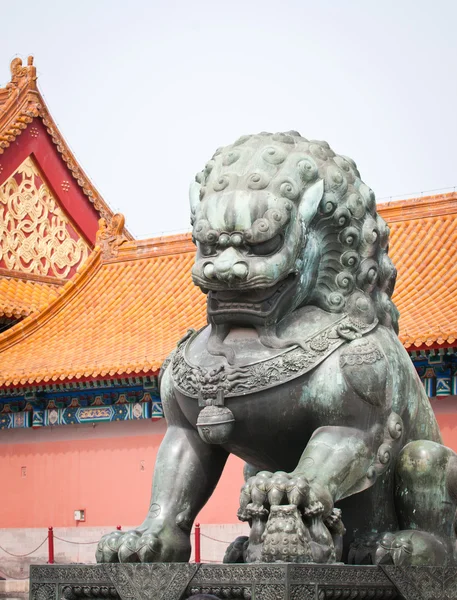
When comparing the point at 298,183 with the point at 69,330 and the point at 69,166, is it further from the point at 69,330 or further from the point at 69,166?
the point at 69,166

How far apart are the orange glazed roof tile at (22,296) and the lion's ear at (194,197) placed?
639 inches

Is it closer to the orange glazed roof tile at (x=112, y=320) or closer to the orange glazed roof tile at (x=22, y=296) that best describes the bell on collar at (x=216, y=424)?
the orange glazed roof tile at (x=112, y=320)

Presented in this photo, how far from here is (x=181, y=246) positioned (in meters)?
21.8

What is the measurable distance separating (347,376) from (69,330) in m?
16.0

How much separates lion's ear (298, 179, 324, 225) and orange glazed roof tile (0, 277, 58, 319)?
16.6 m

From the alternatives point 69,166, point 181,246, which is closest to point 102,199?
point 69,166

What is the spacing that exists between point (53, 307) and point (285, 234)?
1667 cm

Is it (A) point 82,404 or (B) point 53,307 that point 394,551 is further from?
(B) point 53,307

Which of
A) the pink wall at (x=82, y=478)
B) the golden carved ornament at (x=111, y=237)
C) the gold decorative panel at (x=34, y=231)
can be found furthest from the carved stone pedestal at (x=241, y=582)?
the gold decorative panel at (x=34, y=231)

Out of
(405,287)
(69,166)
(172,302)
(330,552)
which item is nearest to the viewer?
(330,552)

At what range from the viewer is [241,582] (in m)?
5.09

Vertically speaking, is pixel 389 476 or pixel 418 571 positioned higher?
pixel 389 476

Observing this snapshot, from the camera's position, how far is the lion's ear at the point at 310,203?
18.2ft

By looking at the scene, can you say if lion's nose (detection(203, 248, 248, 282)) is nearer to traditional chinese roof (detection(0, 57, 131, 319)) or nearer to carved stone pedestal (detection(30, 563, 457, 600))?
carved stone pedestal (detection(30, 563, 457, 600))
